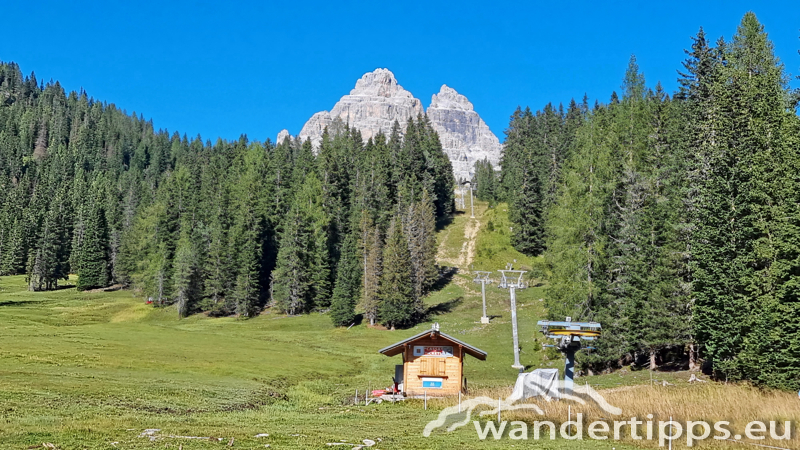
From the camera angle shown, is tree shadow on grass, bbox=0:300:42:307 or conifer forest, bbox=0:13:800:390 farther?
tree shadow on grass, bbox=0:300:42:307

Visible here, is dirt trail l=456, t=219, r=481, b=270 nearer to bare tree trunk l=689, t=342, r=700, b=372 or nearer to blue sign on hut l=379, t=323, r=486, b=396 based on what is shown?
bare tree trunk l=689, t=342, r=700, b=372

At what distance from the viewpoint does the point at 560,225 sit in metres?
50.0

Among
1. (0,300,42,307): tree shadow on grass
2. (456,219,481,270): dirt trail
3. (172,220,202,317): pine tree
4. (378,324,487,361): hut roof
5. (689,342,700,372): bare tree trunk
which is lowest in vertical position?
(689,342,700,372): bare tree trunk

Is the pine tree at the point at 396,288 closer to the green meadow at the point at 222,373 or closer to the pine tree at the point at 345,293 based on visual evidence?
the green meadow at the point at 222,373

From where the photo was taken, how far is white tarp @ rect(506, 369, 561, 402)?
88.2 feet

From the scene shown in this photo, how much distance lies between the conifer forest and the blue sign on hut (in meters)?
13.5

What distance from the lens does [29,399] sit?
26328 millimetres

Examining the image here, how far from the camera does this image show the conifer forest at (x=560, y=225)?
35094mm

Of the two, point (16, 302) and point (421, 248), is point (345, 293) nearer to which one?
point (421, 248)

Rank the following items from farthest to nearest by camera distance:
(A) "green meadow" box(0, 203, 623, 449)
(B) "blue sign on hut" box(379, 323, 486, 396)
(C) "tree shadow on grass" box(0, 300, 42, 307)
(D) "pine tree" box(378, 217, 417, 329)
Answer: (C) "tree shadow on grass" box(0, 300, 42, 307) → (D) "pine tree" box(378, 217, 417, 329) → (B) "blue sign on hut" box(379, 323, 486, 396) → (A) "green meadow" box(0, 203, 623, 449)

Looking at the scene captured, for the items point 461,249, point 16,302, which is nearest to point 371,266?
point 461,249

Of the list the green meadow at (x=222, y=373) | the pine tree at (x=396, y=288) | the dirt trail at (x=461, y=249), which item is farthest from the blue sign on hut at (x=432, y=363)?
the dirt trail at (x=461, y=249)

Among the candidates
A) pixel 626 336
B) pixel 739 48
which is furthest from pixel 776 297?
pixel 739 48

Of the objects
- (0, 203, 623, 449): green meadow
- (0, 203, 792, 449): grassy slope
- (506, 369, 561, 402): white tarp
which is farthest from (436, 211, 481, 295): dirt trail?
(506, 369, 561, 402): white tarp
